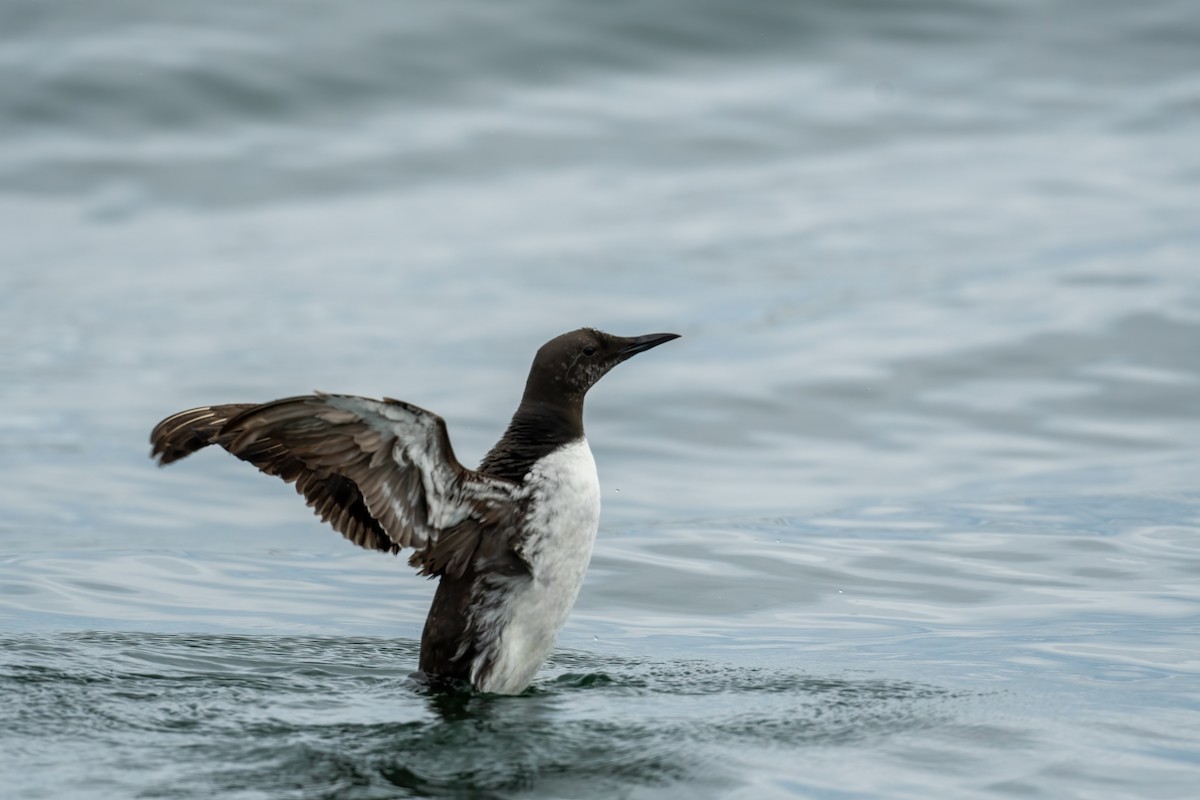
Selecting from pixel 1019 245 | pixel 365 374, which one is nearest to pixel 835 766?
pixel 365 374

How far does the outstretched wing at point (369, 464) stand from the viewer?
5.80 meters

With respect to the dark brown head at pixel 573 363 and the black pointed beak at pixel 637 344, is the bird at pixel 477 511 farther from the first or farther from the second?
the black pointed beak at pixel 637 344

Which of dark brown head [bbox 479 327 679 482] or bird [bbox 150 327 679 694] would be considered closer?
bird [bbox 150 327 679 694]

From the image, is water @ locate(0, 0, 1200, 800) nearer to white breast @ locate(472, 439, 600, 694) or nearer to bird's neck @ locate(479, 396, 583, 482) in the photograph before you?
white breast @ locate(472, 439, 600, 694)

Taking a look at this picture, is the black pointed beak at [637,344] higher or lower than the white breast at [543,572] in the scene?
higher

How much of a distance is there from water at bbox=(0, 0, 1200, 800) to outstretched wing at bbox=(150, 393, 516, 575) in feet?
1.85

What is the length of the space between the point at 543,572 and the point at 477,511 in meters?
0.31

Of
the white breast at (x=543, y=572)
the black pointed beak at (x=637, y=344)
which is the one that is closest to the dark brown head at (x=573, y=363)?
the black pointed beak at (x=637, y=344)

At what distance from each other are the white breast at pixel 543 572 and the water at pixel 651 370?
0.15 meters

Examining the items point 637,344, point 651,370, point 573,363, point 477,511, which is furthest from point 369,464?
point 651,370

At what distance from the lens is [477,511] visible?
20.9 ft

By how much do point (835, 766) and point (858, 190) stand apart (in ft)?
43.4

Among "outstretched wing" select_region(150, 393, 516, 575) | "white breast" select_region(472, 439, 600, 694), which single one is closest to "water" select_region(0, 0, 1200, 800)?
"white breast" select_region(472, 439, 600, 694)

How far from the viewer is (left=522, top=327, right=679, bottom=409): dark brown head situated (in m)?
6.70
